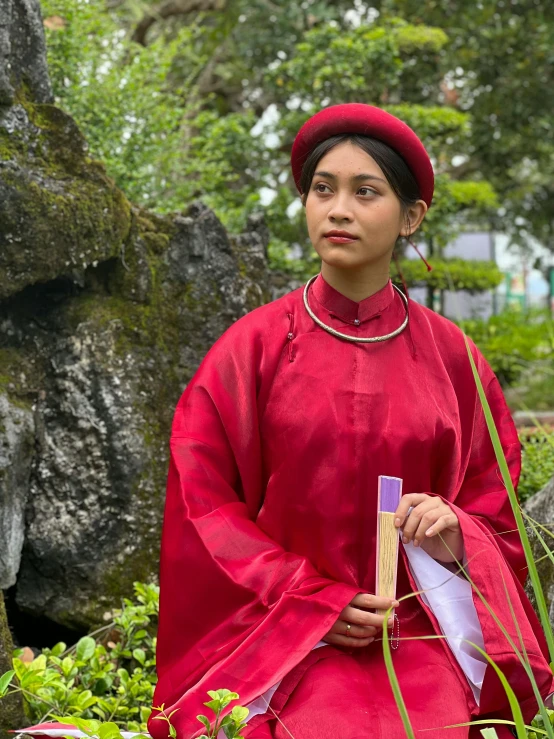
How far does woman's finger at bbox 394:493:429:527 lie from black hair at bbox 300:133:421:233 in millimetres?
764

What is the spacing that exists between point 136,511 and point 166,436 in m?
0.33

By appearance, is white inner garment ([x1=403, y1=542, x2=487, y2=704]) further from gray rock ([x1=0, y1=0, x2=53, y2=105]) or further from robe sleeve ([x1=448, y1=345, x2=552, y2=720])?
gray rock ([x1=0, y1=0, x2=53, y2=105])

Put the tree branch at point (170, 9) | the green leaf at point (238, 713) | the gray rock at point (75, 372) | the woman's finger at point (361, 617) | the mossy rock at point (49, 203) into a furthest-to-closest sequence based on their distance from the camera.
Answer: the tree branch at point (170, 9) → the gray rock at point (75, 372) → the mossy rock at point (49, 203) → the woman's finger at point (361, 617) → the green leaf at point (238, 713)

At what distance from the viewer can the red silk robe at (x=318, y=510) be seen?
2.15m

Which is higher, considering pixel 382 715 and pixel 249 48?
pixel 249 48

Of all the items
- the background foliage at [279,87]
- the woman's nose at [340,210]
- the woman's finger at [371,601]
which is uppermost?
the background foliage at [279,87]

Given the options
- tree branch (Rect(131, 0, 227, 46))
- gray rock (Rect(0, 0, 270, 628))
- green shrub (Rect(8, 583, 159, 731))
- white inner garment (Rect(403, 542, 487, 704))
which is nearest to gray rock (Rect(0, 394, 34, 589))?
gray rock (Rect(0, 0, 270, 628))

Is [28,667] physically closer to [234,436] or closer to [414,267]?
[234,436]

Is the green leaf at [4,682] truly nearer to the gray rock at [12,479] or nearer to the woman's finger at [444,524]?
the gray rock at [12,479]

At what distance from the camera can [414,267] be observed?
30.3 ft

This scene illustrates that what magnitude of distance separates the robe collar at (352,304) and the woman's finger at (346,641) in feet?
2.63

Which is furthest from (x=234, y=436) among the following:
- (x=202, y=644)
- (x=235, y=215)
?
(x=235, y=215)

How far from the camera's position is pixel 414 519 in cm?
218

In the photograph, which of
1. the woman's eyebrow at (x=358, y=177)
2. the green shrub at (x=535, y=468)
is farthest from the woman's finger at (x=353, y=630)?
the green shrub at (x=535, y=468)
